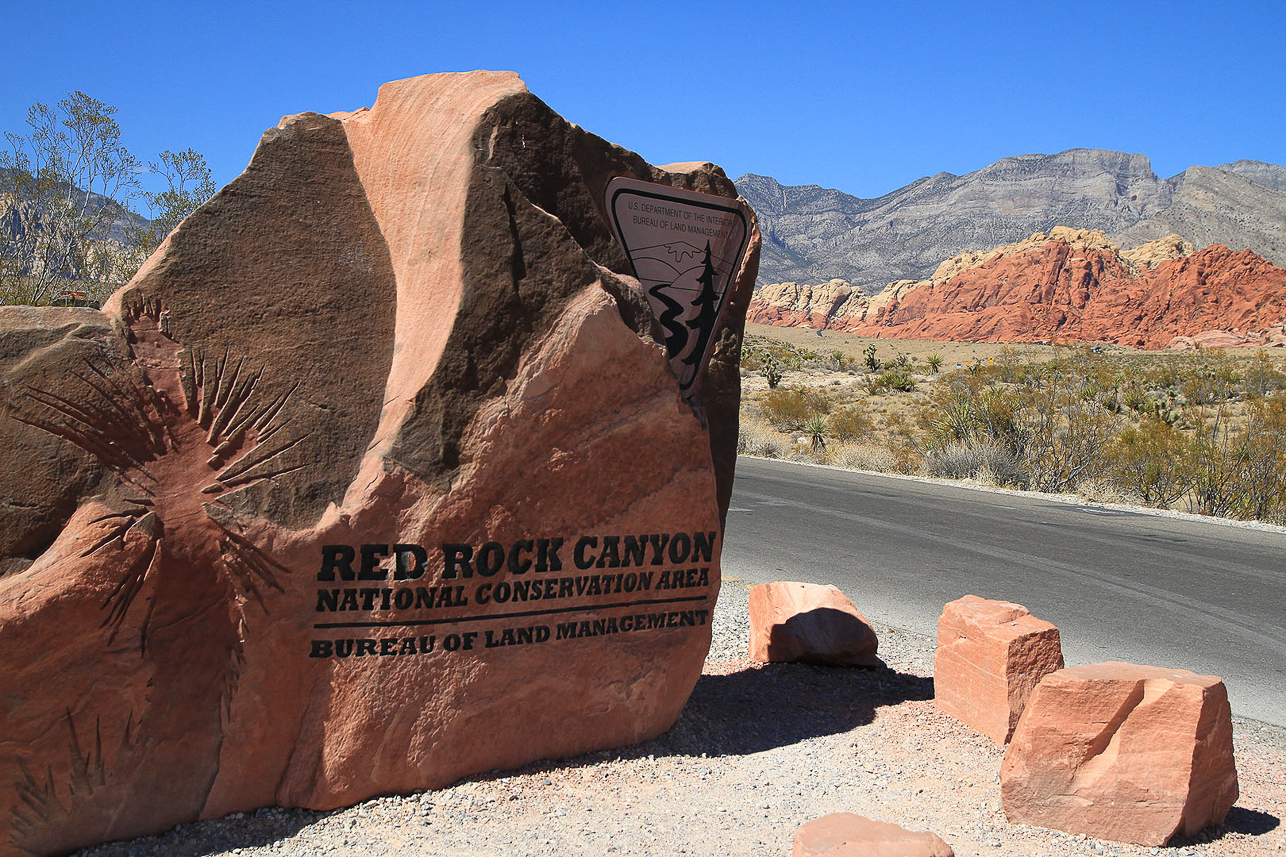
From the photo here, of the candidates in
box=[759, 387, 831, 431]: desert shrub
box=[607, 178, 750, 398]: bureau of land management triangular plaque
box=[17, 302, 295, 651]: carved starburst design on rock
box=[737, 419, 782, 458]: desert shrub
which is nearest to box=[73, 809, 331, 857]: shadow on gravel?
box=[17, 302, 295, 651]: carved starburst design on rock

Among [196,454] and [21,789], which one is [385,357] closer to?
[196,454]

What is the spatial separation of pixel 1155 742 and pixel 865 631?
90.0 inches

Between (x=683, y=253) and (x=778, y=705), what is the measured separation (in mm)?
2563

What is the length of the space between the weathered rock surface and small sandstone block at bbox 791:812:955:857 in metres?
77.7

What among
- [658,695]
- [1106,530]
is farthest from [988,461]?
[658,695]

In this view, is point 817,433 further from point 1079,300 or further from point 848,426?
point 1079,300

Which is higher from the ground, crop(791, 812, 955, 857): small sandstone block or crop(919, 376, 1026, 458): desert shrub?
crop(919, 376, 1026, 458): desert shrub

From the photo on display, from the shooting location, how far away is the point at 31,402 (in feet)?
10.6

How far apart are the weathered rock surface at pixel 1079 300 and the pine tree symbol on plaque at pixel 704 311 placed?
76.3m

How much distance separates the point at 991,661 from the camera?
450 centimetres

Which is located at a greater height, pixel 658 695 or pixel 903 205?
pixel 903 205

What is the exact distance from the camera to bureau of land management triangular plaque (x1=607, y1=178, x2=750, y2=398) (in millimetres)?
4500

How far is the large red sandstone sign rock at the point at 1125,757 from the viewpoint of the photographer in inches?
134

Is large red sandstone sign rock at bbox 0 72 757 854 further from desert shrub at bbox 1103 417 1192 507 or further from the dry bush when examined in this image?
the dry bush
